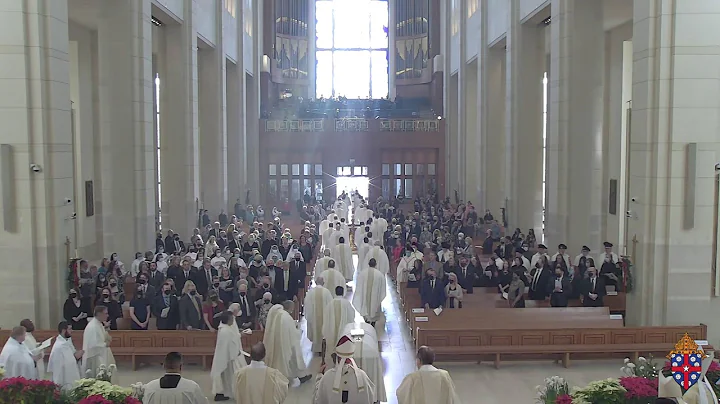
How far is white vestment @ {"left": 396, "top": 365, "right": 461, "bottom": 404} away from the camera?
294 inches

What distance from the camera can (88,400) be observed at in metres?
6.88

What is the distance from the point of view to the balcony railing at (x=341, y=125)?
35.2 metres

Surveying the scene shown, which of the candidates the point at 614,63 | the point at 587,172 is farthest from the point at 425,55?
the point at 587,172

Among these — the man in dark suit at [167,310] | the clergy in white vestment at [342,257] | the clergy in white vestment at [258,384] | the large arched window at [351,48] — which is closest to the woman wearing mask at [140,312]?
the man in dark suit at [167,310]

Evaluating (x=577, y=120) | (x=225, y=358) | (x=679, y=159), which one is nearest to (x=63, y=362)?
(x=225, y=358)

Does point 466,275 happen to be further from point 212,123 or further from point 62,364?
point 212,123

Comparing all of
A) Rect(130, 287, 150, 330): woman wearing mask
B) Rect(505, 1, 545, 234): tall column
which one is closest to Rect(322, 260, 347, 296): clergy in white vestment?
Rect(130, 287, 150, 330): woman wearing mask

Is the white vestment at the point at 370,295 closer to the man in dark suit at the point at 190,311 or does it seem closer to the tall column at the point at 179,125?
the man in dark suit at the point at 190,311

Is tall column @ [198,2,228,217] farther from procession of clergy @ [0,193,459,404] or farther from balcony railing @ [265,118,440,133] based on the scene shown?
procession of clergy @ [0,193,459,404]

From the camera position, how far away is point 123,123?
17094 mm

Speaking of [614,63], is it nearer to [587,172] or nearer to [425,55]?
[587,172]

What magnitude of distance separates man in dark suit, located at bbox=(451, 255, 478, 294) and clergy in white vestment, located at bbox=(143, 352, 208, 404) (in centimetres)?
801

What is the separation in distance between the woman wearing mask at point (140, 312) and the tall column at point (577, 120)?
417 inches

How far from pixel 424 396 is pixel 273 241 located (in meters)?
10.8
